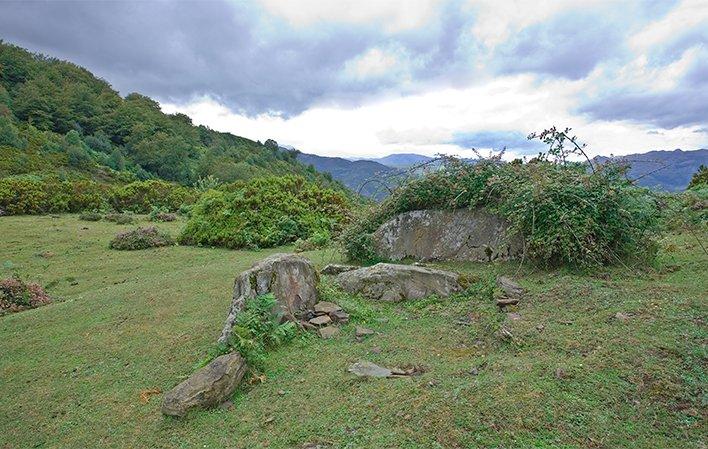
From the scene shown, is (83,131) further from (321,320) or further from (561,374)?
(561,374)

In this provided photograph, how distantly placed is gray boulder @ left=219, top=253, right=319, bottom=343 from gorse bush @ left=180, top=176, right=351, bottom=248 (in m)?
6.51

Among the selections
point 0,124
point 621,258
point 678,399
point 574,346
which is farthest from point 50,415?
point 0,124

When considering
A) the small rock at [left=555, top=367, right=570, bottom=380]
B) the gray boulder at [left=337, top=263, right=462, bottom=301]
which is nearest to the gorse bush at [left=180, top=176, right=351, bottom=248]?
the gray boulder at [left=337, top=263, right=462, bottom=301]

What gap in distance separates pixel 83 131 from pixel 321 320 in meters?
59.6

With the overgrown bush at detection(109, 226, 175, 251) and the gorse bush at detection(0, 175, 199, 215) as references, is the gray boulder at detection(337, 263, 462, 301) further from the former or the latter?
the gorse bush at detection(0, 175, 199, 215)

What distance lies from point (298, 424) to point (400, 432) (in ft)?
2.85

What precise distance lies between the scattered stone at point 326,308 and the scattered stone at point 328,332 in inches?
13.1

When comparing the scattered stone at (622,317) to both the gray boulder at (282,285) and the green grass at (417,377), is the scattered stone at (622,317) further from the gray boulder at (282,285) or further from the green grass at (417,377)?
the gray boulder at (282,285)

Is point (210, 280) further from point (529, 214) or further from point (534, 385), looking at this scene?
point (534, 385)

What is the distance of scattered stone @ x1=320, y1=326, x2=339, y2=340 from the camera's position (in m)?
5.30

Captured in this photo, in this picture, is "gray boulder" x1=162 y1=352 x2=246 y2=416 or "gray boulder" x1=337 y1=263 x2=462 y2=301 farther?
"gray boulder" x1=337 y1=263 x2=462 y2=301

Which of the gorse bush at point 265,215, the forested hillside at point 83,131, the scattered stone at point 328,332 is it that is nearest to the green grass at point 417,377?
the scattered stone at point 328,332

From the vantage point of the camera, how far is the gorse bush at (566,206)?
6.23 m

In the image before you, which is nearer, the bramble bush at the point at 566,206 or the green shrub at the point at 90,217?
the bramble bush at the point at 566,206
